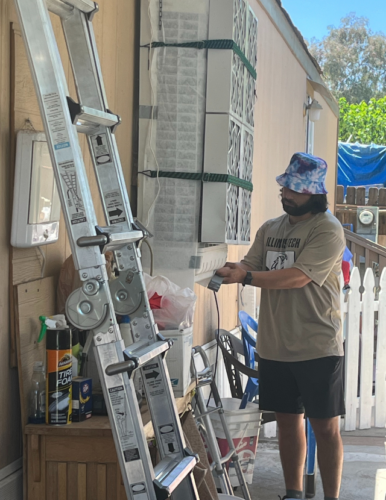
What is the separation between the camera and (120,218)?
2691 millimetres

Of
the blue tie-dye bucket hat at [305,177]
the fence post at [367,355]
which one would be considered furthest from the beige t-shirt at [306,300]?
the fence post at [367,355]

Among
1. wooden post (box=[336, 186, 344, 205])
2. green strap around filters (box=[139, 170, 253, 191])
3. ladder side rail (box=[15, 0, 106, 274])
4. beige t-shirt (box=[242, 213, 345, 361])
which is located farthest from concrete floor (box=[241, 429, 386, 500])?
wooden post (box=[336, 186, 344, 205])

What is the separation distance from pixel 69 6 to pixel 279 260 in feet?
6.11

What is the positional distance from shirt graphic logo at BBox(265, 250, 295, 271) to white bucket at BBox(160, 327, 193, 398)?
0.85m

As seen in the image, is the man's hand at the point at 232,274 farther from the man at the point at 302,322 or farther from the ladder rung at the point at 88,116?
the ladder rung at the point at 88,116

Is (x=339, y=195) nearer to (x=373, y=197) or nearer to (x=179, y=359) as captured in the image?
(x=373, y=197)

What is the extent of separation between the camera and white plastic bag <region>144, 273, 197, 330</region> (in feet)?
10.5

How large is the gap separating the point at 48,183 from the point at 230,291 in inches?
138

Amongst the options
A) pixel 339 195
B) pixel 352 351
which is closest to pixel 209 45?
pixel 352 351

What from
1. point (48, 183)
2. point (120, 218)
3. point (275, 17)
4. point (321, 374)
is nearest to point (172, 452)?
point (120, 218)

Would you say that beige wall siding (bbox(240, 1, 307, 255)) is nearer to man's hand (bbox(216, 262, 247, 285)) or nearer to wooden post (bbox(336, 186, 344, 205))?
man's hand (bbox(216, 262, 247, 285))

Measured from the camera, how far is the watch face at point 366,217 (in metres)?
12.6

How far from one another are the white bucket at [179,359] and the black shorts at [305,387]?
2.61 ft

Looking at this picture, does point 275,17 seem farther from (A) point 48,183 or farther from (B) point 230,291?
(A) point 48,183
